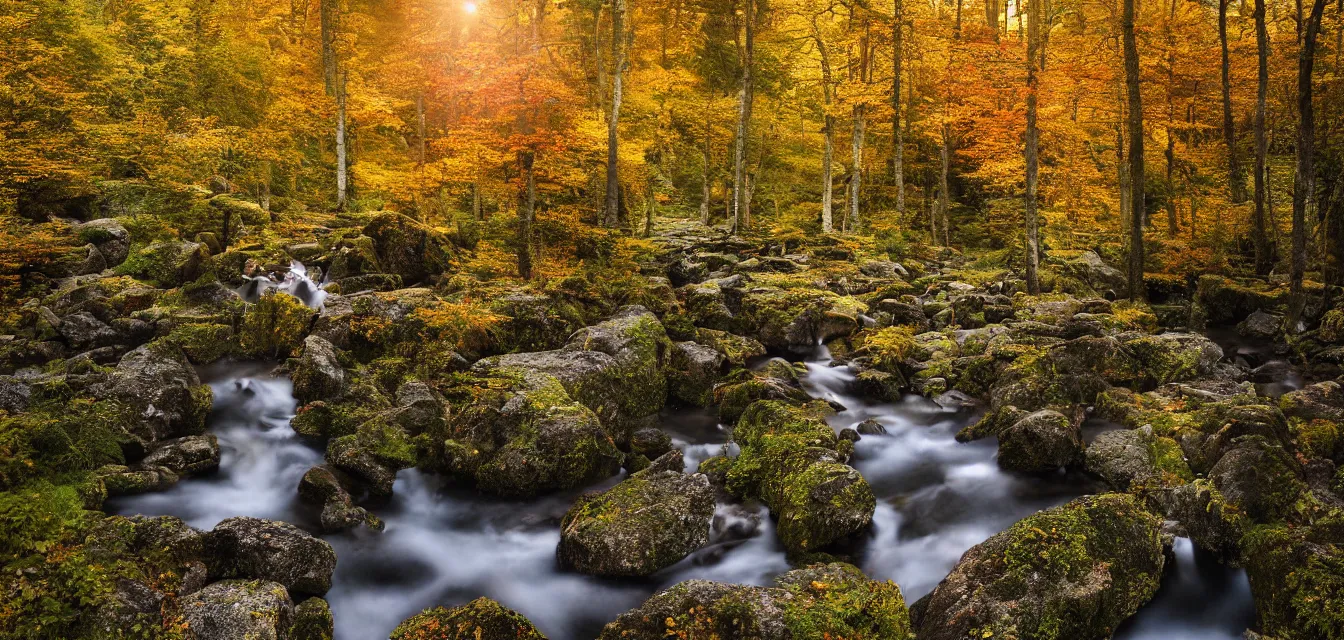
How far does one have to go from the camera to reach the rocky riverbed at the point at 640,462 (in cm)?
612

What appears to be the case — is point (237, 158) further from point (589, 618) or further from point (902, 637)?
point (902, 637)

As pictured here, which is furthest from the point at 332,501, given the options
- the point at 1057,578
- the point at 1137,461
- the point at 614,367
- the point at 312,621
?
the point at 1137,461

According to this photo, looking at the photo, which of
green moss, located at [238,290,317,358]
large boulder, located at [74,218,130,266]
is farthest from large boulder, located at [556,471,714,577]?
large boulder, located at [74,218,130,266]

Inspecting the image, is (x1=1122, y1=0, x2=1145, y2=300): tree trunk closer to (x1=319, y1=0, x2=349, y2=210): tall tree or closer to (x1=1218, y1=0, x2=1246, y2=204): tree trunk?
(x1=1218, y1=0, x2=1246, y2=204): tree trunk

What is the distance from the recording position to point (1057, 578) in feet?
20.0

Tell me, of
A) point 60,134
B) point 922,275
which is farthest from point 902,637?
point 60,134

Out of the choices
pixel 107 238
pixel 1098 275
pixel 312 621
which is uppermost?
pixel 107 238

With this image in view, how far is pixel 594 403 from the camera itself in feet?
35.9

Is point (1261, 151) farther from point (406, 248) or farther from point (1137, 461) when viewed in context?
point (406, 248)

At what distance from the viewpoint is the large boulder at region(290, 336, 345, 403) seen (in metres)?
11.2

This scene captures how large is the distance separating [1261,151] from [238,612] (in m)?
23.9

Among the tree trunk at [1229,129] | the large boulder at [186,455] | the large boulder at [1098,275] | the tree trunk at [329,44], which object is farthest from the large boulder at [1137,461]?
the tree trunk at [329,44]

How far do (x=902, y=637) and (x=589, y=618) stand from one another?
3.32 m

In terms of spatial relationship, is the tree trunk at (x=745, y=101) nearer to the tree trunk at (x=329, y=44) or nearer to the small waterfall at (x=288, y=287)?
the small waterfall at (x=288, y=287)
